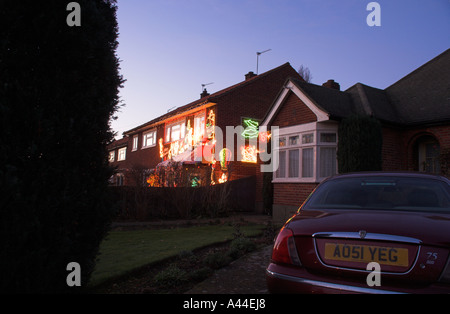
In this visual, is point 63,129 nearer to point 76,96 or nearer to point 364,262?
point 76,96

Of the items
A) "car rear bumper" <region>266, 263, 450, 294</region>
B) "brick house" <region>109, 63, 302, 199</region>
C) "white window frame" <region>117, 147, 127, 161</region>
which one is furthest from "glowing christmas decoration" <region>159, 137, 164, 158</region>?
"car rear bumper" <region>266, 263, 450, 294</region>

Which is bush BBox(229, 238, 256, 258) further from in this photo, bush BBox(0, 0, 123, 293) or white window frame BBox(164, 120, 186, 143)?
white window frame BBox(164, 120, 186, 143)

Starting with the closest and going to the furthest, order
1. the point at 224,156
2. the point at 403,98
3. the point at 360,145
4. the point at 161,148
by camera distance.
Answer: the point at 360,145, the point at 403,98, the point at 224,156, the point at 161,148

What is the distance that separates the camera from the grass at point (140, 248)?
4859 mm

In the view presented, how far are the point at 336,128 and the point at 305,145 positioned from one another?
1.18m

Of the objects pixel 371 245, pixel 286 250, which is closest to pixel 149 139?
pixel 286 250

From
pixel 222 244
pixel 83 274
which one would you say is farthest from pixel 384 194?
pixel 222 244

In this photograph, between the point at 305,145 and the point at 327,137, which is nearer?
the point at 327,137

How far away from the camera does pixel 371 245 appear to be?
234 centimetres

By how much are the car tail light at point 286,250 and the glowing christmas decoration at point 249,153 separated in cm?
1540

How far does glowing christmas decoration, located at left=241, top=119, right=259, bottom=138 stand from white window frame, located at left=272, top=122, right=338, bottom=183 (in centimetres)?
653

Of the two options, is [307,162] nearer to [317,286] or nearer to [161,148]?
[317,286]

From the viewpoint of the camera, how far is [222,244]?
6.98 meters

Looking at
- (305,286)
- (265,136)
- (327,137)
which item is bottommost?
(305,286)
